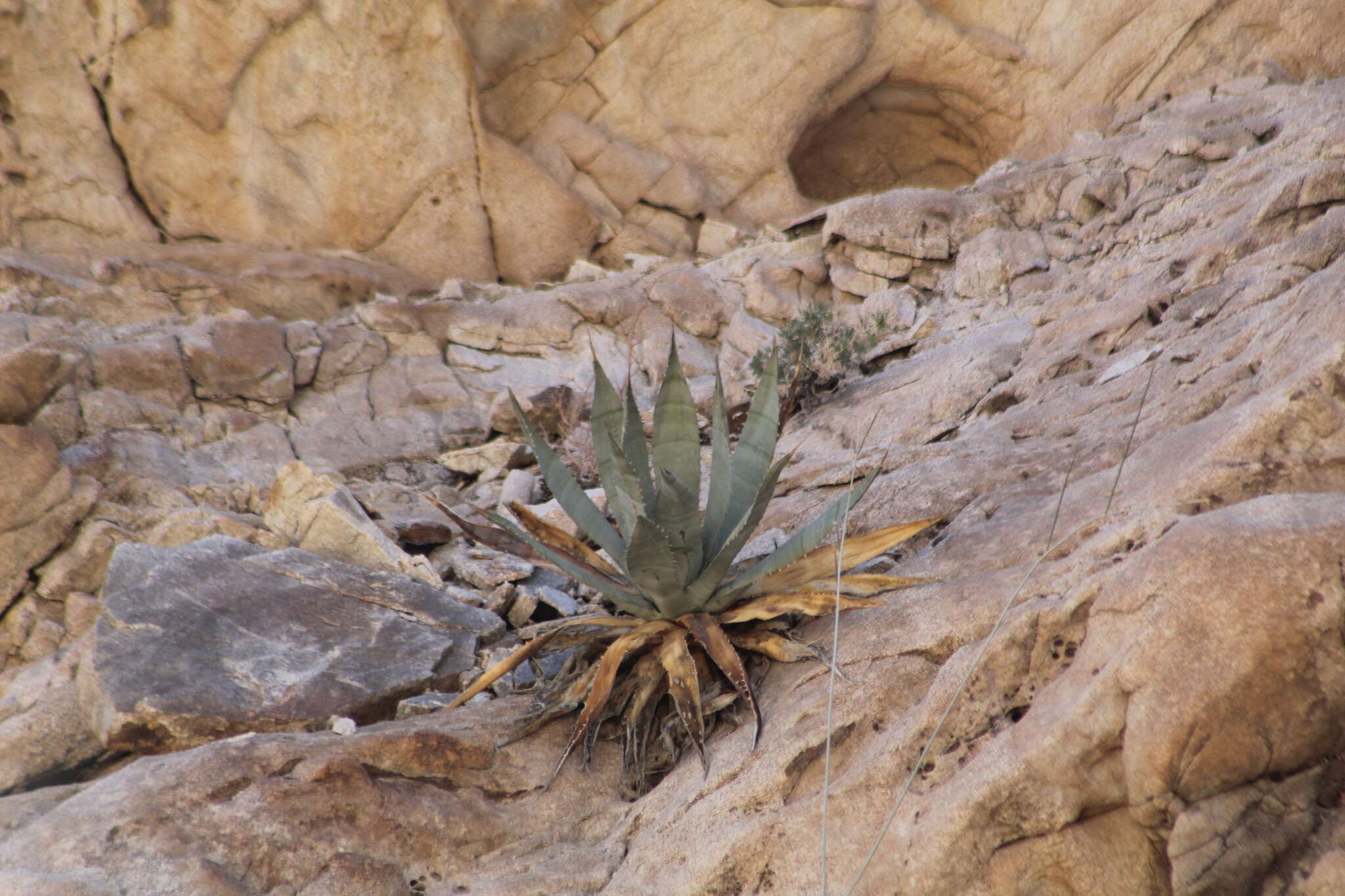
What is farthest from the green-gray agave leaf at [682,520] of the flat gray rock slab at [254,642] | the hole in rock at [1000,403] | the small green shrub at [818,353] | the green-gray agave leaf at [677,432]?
the small green shrub at [818,353]

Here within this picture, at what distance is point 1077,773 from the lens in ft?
5.39

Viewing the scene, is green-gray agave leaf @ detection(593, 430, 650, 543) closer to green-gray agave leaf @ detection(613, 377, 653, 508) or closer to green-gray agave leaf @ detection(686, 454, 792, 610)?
green-gray agave leaf @ detection(613, 377, 653, 508)

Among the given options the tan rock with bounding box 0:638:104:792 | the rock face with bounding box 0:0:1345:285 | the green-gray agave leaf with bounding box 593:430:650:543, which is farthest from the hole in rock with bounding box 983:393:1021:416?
the rock face with bounding box 0:0:1345:285

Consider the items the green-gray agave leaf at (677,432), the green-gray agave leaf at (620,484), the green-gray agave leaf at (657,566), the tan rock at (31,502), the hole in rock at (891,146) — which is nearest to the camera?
the green-gray agave leaf at (657,566)

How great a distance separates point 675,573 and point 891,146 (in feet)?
44.0

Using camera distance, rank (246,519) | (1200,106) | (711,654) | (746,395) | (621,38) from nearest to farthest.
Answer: (711,654) → (246,519) → (746,395) → (1200,106) → (621,38)

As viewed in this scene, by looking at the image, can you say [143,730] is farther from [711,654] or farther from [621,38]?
[621,38]

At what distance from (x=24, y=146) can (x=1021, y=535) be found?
12.4 metres

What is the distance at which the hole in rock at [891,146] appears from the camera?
13531 millimetres

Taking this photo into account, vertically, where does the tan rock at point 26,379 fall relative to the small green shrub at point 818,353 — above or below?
above

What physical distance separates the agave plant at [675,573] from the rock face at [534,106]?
9483 mm

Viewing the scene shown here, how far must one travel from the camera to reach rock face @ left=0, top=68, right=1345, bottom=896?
1601 mm

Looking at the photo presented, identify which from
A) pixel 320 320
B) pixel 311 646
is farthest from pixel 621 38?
pixel 311 646

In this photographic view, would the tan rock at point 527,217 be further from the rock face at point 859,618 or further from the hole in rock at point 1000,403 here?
the hole in rock at point 1000,403
